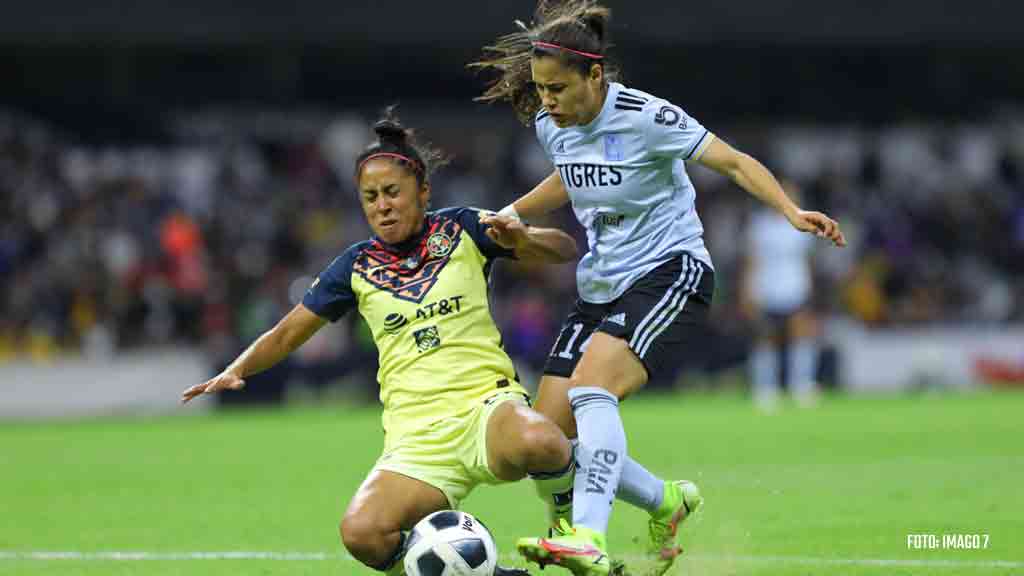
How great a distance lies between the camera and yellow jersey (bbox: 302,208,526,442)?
224 inches

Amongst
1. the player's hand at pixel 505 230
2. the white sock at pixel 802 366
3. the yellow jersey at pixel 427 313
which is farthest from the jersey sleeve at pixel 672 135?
the white sock at pixel 802 366

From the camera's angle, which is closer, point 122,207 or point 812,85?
point 122,207

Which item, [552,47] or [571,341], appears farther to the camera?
[571,341]

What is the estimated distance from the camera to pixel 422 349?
5.72 metres

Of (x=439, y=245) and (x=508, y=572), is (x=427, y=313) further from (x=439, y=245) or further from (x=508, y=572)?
(x=508, y=572)

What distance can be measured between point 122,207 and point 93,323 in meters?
2.73

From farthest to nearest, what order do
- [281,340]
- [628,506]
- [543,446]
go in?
1. [628,506]
2. [281,340]
3. [543,446]

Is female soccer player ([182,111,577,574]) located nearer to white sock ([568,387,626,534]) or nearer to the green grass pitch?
white sock ([568,387,626,534])

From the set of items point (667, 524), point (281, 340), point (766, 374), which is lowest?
point (766, 374)

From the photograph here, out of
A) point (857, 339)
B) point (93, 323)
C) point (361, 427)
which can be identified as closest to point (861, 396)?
point (857, 339)

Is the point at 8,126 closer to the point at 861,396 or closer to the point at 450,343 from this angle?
the point at 861,396

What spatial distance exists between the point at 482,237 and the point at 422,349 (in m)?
0.53

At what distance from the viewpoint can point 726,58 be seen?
25172 millimetres

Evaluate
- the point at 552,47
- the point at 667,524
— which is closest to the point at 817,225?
the point at 552,47
